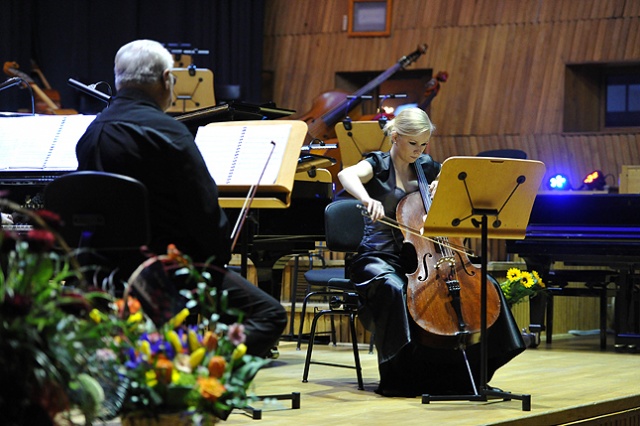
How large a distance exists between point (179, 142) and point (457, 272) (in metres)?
1.66

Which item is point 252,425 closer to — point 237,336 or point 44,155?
point 237,336

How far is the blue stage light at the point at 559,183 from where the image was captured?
8812mm

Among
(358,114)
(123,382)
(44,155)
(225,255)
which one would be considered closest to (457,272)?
(225,255)

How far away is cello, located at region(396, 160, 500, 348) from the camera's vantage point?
4.18 metres

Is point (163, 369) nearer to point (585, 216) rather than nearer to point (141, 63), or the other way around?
point (141, 63)

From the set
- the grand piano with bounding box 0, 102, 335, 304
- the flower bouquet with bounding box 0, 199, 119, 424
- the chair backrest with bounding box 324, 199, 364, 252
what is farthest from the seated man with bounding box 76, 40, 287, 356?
the grand piano with bounding box 0, 102, 335, 304

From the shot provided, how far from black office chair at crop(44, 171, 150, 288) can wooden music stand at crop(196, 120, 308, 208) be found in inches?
28.1

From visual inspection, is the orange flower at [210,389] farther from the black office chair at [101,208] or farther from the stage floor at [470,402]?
the stage floor at [470,402]

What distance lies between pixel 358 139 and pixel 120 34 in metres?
4.13

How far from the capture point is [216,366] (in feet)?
7.50

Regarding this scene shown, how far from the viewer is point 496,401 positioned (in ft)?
13.7

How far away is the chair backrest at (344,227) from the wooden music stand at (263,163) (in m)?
1.16

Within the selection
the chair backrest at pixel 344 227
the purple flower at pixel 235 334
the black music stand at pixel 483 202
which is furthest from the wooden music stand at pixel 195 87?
the purple flower at pixel 235 334

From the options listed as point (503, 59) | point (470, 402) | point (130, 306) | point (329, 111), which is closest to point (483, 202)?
point (470, 402)
